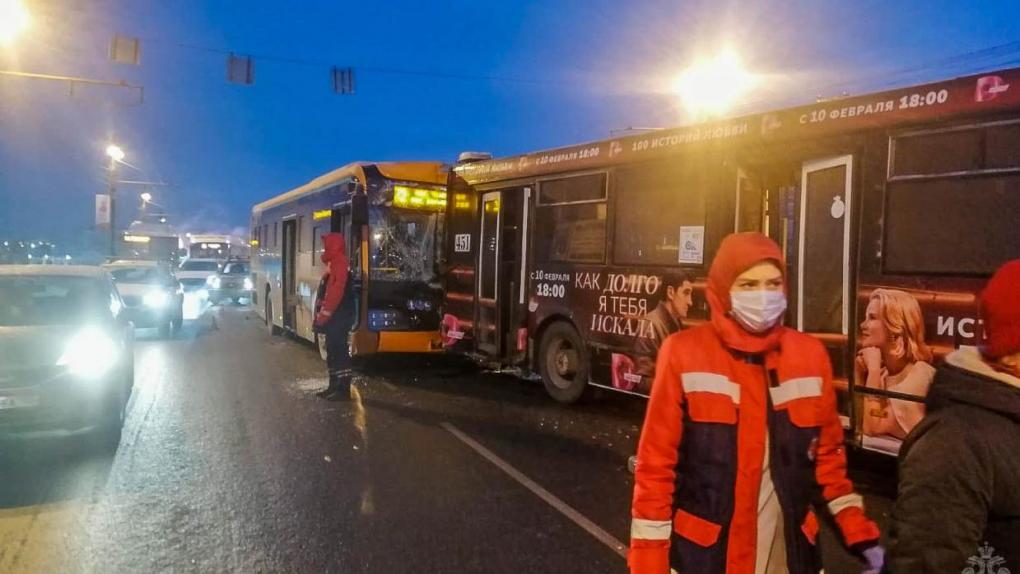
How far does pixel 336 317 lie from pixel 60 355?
357 centimetres

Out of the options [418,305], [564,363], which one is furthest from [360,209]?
[564,363]

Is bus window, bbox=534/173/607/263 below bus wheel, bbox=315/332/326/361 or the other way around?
the other way around

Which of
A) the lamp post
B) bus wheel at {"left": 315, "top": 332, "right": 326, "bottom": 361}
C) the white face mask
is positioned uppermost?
the lamp post

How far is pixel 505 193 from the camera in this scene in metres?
10.6

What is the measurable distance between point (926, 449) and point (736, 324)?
67 centimetres

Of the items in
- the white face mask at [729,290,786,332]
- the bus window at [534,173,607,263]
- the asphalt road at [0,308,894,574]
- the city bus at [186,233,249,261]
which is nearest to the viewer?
the white face mask at [729,290,786,332]

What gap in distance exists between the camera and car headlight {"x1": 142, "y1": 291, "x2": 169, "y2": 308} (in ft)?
56.4

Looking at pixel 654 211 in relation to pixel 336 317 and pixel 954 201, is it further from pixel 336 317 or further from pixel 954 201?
pixel 336 317

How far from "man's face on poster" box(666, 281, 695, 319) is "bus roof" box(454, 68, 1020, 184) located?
1.39 metres

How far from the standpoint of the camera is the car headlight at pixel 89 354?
678 centimetres

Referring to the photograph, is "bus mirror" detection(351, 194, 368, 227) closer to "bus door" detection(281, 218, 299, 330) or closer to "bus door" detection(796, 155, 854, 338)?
"bus door" detection(281, 218, 299, 330)

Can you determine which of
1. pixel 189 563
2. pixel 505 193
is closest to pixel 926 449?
pixel 189 563

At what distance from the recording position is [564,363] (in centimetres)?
952

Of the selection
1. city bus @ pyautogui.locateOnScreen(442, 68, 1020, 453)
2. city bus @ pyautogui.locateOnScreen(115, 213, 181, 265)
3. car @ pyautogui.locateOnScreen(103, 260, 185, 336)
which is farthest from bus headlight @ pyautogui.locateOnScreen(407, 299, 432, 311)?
city bus @ pyautogui.locateOnScreen(115, 213, 181, 265)
